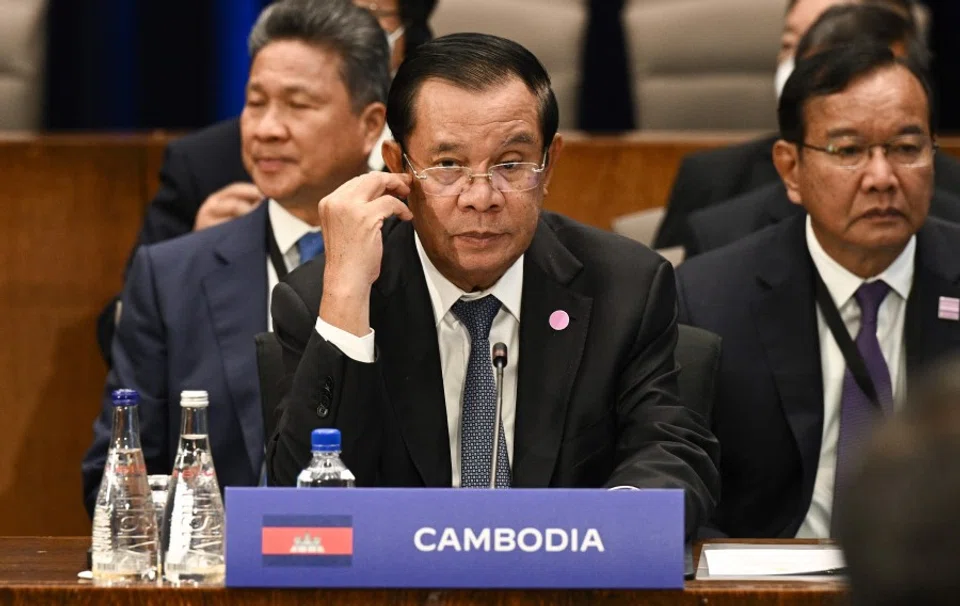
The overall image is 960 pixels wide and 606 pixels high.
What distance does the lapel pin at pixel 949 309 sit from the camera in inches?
118

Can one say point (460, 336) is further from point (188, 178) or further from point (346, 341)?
point (188, 178)

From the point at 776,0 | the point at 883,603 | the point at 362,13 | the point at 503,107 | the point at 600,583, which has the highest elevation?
the point at 776,0

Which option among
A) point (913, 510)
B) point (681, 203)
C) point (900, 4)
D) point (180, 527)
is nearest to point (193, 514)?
point (180, 527)

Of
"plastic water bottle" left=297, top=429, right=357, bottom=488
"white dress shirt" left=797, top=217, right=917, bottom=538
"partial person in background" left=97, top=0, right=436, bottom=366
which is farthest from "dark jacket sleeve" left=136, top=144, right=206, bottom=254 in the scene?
"plastic water bottle" left=297, top=429, right=357, bottom=488

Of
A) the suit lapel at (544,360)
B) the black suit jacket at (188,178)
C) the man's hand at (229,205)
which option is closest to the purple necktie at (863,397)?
the suit lapel at (544,360)

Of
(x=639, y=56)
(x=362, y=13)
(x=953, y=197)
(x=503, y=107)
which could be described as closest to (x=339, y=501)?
(x=503, y=107)

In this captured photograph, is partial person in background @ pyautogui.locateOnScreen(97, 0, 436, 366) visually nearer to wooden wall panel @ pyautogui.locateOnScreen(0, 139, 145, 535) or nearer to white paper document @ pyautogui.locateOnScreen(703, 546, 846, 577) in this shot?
wooden wall panel @ pyautogui.locateOnScreen(0, 139, 145, 535)

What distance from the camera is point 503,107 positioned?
244 centimetres

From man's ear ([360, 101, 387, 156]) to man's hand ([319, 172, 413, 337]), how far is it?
1031 millimetres

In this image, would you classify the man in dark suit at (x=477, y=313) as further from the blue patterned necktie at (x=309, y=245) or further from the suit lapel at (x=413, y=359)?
the blue patterned necktie at (x=309, y=245)

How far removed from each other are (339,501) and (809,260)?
1.60 meters

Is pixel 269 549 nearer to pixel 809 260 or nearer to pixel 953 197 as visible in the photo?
pixel 809 260

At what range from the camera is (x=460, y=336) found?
251 centimetres

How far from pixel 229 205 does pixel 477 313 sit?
131cm
